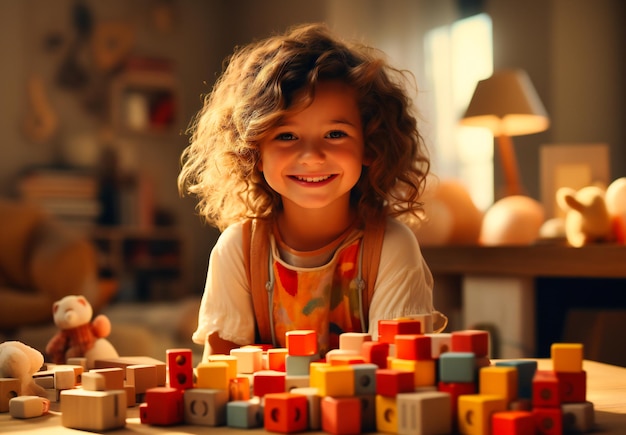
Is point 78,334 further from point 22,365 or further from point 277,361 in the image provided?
point 277,361

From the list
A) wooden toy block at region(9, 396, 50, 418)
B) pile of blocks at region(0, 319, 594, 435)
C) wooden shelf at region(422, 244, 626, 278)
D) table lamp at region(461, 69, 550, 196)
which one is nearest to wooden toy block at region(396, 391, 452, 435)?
pile of blocks at region(0, 319, 594, 435)

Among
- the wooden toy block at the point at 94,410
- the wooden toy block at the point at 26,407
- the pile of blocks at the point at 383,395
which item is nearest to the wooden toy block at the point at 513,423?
the pile of blocks at the point at 383,395

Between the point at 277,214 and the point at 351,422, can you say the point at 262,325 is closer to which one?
the point at 277,214

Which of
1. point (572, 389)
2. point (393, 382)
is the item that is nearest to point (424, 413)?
point (393, 382)

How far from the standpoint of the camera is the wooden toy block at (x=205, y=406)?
0.65 meters

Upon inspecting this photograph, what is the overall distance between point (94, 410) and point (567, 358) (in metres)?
0.40

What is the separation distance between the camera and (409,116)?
119 centimetres

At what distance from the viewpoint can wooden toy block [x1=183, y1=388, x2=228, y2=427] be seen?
65 centimetres

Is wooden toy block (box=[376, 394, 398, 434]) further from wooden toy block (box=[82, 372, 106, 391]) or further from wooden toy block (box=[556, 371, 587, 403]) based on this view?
wooden toy block (box=[82, 372, 106, 391])

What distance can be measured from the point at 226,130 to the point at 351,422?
0.65m

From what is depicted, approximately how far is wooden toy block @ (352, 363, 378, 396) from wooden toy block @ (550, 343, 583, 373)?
15 centimetres

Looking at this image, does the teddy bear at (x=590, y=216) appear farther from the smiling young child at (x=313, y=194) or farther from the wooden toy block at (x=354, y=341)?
the wooden toy block at (x=354, y=341)

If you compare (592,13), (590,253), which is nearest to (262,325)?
(590,253)

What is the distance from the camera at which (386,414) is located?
62 centimetres
